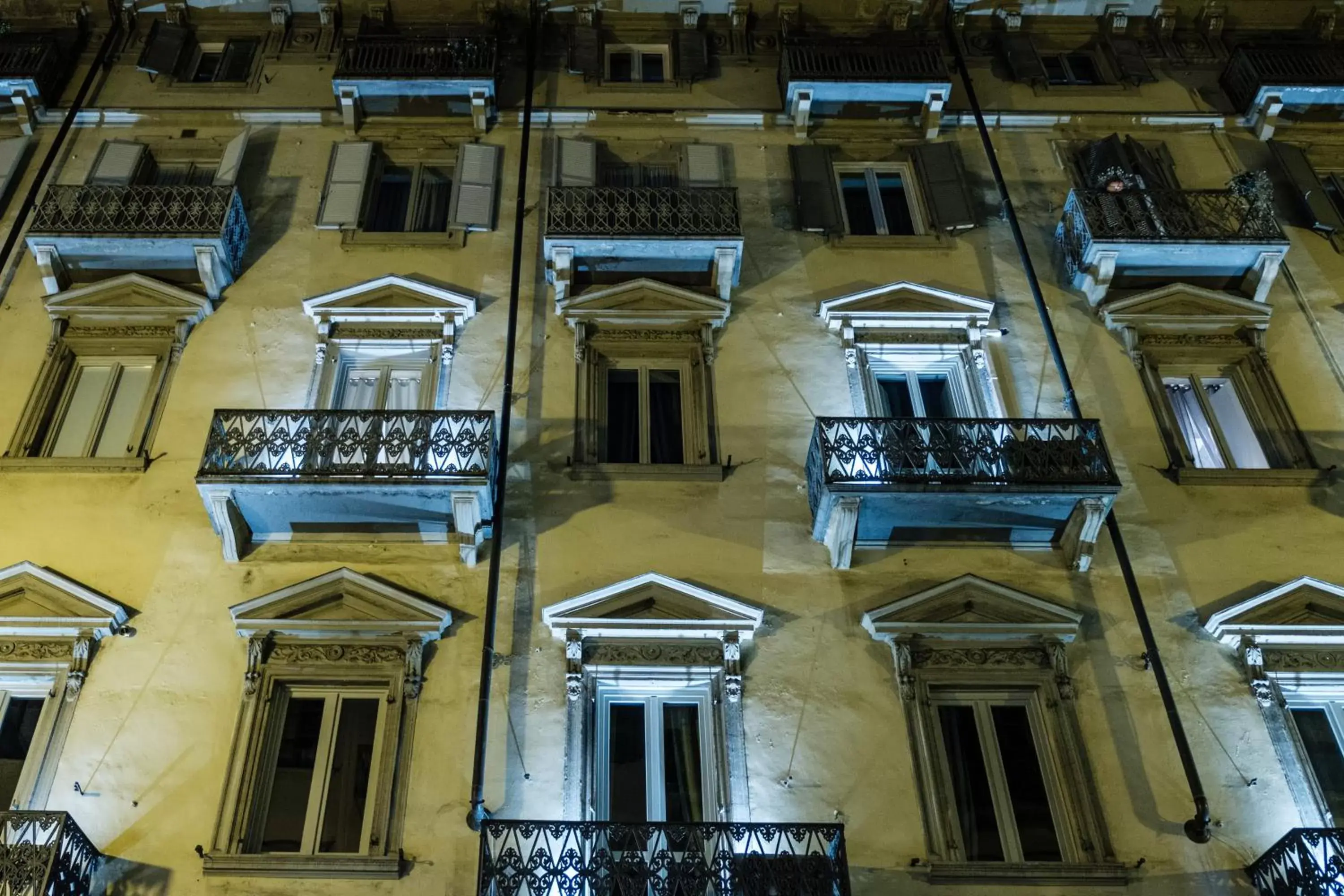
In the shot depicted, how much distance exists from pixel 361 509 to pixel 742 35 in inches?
428

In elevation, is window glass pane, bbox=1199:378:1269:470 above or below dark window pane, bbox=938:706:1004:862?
above

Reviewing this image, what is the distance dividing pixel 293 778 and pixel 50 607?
10.3 ft

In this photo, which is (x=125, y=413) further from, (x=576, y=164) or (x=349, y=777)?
(x=576, y=164)

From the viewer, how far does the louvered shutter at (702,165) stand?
17719mm

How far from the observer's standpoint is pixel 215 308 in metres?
16.1

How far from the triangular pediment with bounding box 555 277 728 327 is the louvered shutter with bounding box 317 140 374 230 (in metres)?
3.30

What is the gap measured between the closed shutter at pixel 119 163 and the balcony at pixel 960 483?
10.2 meters

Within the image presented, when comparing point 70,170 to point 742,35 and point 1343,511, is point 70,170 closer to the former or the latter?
point 742,35

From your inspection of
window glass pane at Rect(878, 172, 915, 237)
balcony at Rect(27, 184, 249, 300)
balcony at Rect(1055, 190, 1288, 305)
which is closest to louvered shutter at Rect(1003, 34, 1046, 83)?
window glass pane at Rect(878, 172, 915, 237)

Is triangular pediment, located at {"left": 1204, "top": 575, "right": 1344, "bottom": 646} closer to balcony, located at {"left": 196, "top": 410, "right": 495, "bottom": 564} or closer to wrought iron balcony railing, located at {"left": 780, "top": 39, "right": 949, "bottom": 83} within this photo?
balcony, located at {"left": 196, "top": 410, "right": 495, "bottom": 564}

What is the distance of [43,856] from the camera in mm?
10344

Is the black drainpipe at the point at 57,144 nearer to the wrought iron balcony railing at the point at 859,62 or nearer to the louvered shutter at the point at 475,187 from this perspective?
the louvered shutter at the point at 475,187

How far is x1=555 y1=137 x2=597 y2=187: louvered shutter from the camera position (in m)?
17.6

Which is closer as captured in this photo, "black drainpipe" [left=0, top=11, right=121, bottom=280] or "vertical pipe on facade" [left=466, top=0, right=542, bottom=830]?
"vertical pipe on facade" [left=466, top=0, right=542, bottom=830]
